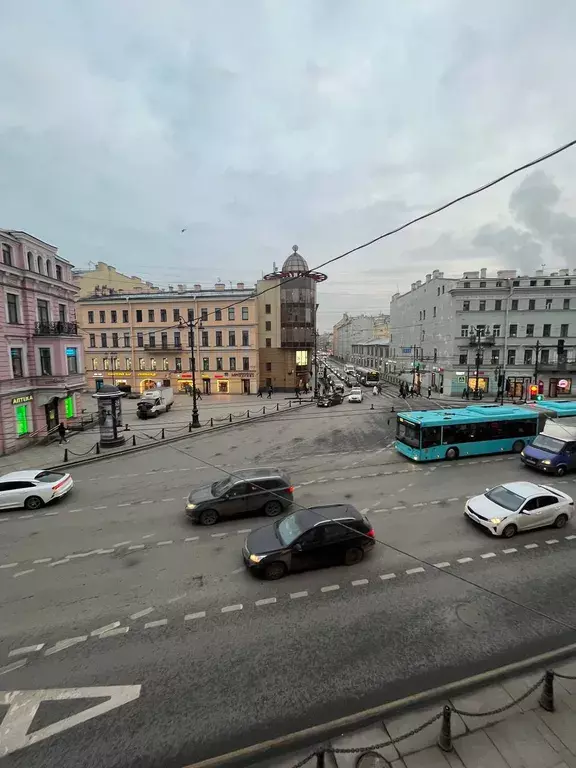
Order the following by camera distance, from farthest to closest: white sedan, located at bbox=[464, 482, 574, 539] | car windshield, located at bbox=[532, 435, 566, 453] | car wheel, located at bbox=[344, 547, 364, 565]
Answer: car windshield, located at bbox=[532, 435, 566, 453], white sedan, located at bbox=[464, 482, 574, 539], car wheel, located at bbox=[344, 547, 364, 565]

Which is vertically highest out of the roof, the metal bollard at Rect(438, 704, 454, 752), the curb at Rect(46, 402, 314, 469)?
the roof

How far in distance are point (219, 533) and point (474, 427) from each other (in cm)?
1419

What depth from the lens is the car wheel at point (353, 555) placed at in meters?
9.51

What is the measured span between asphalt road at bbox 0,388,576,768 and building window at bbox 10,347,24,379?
13.1 meters

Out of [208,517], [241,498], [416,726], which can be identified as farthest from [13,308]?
[416,726]

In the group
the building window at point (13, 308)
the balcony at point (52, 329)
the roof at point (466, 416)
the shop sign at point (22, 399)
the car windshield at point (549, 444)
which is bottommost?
the car windshield at point (549, 444)

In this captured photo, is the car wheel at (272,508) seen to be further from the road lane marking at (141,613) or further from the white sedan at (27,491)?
the white sedan at (27,491)

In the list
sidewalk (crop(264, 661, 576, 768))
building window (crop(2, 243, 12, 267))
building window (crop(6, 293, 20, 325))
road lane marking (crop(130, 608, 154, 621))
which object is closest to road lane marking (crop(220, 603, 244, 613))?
road lane marking (crop(130, 608, 154, 621))

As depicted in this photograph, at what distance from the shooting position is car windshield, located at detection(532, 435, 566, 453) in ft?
54.4

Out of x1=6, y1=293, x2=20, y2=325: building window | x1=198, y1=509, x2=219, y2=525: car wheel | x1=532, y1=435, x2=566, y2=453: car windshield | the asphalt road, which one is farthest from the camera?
x1=6, y1=293, x2=20, y2=325: building window

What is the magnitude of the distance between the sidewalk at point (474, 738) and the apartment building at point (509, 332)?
40.9 m

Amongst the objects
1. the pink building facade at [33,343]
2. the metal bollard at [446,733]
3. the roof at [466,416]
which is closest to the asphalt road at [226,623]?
the metal bollard at [446,733]

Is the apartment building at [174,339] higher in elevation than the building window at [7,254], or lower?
lower

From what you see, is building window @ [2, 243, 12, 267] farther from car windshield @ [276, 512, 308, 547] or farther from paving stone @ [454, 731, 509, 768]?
paving stone @ [454, 731, 509, 768]
